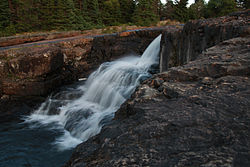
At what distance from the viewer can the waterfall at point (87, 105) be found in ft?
25.1

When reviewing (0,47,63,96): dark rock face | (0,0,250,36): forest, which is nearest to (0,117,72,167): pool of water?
(0,47,63,96): dark rock face

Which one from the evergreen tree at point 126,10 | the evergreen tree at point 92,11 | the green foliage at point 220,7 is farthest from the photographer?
the evergreen tree at point 126,10

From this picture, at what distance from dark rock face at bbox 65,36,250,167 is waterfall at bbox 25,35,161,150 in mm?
4715

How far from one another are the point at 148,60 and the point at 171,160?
12115mm

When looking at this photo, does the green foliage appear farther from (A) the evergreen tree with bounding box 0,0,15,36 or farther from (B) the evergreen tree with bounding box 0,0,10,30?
(B) the evergreen tree with bounding box 0,0,10,30

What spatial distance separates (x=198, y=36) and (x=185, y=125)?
20.3 feet

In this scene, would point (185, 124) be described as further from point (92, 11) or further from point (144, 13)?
point (92, 11)

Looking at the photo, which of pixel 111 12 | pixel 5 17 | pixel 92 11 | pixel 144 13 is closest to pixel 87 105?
pixel 144 13

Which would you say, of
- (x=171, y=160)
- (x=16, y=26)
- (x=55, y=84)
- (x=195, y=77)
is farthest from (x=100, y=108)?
(x=16, y=26)

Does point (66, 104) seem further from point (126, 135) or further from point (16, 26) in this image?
point (16, 26)

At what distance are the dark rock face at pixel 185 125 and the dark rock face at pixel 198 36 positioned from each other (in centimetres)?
297

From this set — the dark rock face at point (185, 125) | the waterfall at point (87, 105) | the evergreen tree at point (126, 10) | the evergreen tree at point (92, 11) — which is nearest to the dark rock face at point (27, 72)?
the waterfall at point (87, 105)

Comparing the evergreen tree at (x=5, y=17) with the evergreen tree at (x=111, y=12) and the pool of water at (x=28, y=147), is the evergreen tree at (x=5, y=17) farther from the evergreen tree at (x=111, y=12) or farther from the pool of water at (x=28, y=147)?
the pool of water at (x=28, y=147)

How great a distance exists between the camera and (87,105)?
9.76m
